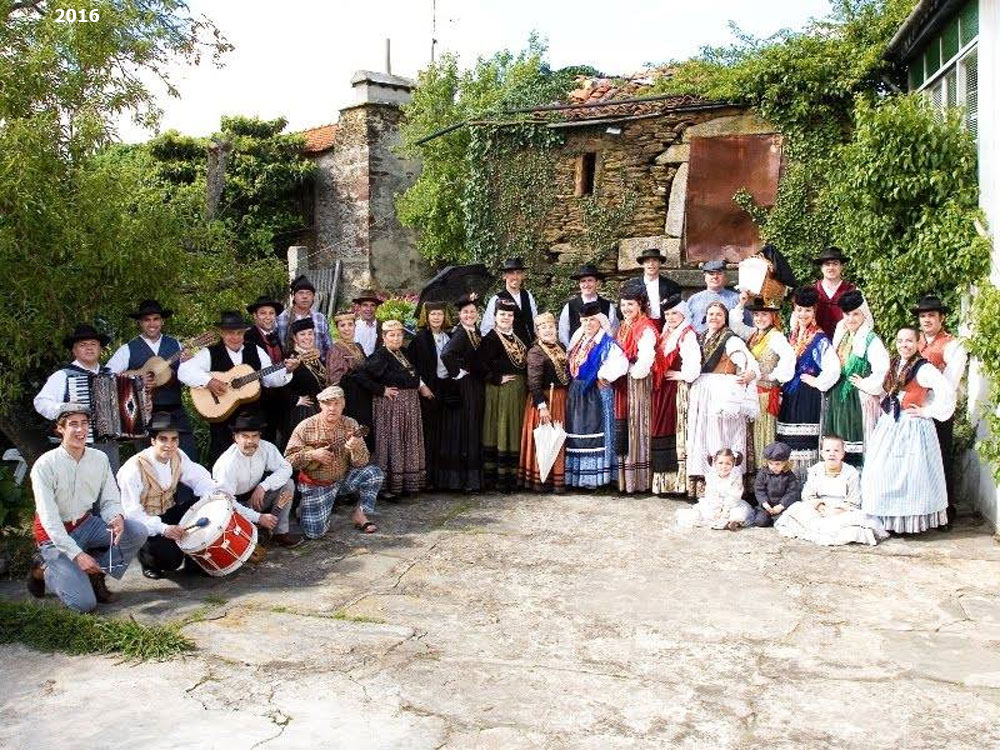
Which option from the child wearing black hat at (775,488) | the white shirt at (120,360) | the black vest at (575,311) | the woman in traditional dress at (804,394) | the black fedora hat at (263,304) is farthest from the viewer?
the black vest at (575,311)

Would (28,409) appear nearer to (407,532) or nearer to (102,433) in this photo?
(102,433)

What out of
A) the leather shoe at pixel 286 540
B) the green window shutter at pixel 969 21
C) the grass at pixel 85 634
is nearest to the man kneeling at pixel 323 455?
the leather shoe at pixel 286 540

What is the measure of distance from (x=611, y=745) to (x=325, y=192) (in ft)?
60.1

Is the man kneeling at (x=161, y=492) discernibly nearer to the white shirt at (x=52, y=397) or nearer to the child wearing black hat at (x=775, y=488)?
the white shirt at (x=52, y=397)

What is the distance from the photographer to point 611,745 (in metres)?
3.89

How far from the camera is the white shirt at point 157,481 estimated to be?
583cm

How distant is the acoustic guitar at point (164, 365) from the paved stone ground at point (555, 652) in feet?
4.87

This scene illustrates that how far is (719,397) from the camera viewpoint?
7496 millimetres

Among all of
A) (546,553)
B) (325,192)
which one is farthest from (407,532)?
(325,192)

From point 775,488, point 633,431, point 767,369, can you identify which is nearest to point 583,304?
point 633,431

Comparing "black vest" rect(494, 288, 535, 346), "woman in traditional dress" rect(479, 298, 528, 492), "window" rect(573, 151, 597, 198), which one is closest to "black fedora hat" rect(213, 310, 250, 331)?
"woman in traditional dress" rect(479, 298, 528, 492)

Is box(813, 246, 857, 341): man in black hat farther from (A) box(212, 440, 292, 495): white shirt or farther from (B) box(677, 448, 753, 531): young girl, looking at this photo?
(A) box(212, 440, 292, 495): white shirt

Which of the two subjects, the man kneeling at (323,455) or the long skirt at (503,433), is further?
the long skirt at (503,433)

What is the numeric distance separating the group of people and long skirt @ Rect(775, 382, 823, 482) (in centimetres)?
2
